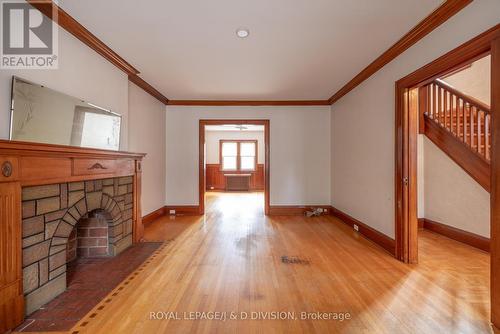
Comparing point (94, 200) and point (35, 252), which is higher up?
point (94, 200)

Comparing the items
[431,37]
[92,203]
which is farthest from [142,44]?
[431,37]

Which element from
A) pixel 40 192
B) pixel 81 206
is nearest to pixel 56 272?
pixel 81 206

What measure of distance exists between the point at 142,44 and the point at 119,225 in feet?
7.21

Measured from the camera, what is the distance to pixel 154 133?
4.40 meters

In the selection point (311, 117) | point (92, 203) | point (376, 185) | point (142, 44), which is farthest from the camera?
point (311, 117)

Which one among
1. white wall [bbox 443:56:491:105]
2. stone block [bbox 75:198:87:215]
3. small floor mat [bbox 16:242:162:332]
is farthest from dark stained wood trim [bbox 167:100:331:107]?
stone block [bbox 75:198:87:215]

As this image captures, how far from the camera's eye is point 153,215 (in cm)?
433

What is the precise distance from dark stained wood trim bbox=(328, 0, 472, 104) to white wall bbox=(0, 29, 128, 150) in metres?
3.45

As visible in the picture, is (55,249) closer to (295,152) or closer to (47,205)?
(47,205)

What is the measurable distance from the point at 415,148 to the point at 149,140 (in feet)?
13.5

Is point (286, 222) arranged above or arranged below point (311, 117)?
below

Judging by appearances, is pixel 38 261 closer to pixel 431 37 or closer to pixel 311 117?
pixel 431 37

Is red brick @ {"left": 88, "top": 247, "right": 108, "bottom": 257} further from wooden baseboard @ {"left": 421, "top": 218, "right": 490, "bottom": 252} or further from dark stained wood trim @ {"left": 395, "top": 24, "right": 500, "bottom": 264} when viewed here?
wooden baseboard @ {"left": 421, "top": 218, "right": 490, "bottom": 252}
